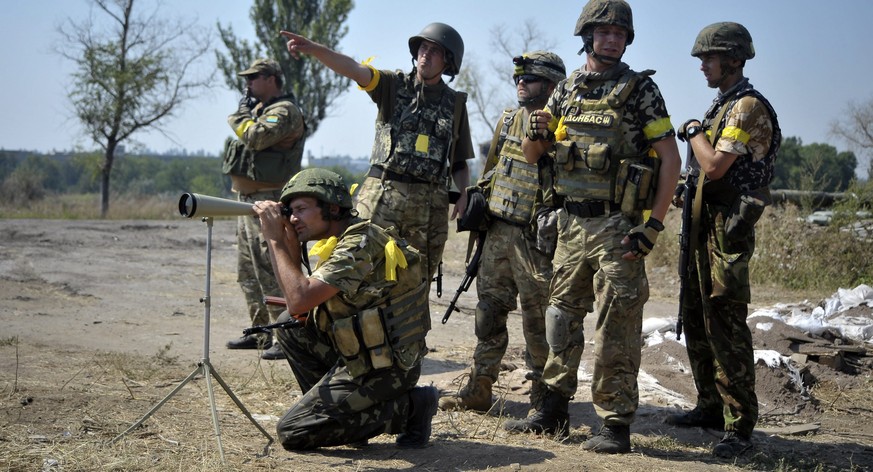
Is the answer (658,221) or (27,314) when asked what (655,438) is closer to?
(658,221)

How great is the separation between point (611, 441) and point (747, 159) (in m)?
1.80

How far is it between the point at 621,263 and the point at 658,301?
7.39 meters

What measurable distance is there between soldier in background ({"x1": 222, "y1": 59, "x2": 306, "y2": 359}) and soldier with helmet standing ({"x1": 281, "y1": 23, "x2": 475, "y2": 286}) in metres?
1.44

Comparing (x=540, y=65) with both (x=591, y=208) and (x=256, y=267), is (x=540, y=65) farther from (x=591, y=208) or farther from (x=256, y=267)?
(x=256, y=267)

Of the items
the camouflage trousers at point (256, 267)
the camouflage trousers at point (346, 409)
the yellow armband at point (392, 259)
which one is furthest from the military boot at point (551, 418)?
the camouflage trousers at point (256, 267)

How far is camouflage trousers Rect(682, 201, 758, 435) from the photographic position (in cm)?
498

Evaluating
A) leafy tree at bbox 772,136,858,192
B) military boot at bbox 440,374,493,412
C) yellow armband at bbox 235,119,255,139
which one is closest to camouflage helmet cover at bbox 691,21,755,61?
military boot at bbox 440,374,493,412

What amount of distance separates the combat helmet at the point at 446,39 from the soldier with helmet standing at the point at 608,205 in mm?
1326

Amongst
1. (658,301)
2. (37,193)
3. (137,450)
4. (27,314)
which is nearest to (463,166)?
(137,450)

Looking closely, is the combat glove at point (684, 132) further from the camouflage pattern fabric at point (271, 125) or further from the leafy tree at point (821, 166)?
the leafy tree at point (821, 166)

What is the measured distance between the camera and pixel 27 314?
8.82 meters

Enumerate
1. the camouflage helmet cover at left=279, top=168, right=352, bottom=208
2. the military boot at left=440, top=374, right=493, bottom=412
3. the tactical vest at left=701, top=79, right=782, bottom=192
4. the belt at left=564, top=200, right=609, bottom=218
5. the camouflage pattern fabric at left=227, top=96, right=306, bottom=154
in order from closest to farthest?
the camouflage helmet cover at left=279, top=168, right=352, bottom=208, the belt at left=564, top=200, right=609, bottom=218, the tactical vest at left=701, top=79, right=782, bottom=192, the military boot at left=440, top=374, right=493, bottom=412, the camouflage pattern fabric at left=227, top=96, right=306, bottom=154

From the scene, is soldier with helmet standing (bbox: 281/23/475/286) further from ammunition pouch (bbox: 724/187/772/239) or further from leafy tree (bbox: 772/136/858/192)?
leafy tree (bbox: 772/136/858/192)

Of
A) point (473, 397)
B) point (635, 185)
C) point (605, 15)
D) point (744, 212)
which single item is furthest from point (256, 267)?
point (744, 212)
